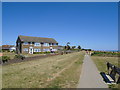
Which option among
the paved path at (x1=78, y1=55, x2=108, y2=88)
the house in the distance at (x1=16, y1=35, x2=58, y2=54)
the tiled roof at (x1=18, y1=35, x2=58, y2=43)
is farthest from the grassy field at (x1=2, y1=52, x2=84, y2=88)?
the tiled roof at (x1=18, y1=35, x2=58, y2=43)

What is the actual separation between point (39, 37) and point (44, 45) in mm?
4370

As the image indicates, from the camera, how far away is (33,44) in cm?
5162

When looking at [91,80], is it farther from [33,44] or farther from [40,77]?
[33,44]

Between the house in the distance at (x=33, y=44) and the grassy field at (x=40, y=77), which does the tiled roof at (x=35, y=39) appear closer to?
the house in the distance at (x=33, y=44)

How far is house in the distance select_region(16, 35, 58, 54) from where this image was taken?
4875cm

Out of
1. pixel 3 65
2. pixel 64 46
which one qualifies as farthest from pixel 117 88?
pixel 64 46

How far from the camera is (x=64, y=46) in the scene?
284 feet

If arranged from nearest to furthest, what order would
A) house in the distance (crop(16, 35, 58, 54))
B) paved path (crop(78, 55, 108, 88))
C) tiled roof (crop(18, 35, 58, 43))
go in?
1. paved path (crop(78, 55, 108, 88))
2. house in the distance (crop(16, 35, 58, 54))
3. tiled roof (crop(18, 35, 58, 43))

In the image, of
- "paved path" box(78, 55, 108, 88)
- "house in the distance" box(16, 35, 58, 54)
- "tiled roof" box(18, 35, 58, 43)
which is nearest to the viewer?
"paved path" box(78, 55, 108, 88)

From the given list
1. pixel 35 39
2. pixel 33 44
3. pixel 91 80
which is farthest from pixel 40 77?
pixel 35 39

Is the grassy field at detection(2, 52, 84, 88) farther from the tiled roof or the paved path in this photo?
the tiled roof

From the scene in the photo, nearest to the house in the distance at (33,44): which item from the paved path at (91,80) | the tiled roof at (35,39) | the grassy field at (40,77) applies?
the tiled roof at (35,39)

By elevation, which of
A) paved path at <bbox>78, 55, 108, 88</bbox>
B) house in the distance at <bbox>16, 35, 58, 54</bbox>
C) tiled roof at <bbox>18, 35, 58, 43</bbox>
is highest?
tiled roof at <bbox>18, 35, 58, 43</bbox>

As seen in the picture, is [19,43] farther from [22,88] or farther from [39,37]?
[22,88]
